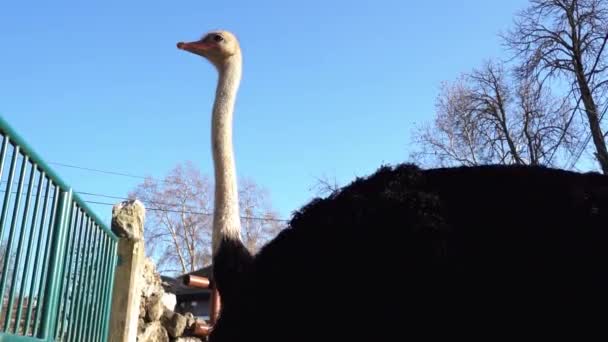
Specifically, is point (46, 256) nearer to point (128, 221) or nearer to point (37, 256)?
point (37, 256)

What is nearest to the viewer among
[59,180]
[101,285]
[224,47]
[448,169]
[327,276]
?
[327,276]

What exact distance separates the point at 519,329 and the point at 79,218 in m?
2.84

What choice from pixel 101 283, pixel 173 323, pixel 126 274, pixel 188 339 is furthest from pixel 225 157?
pixel 188 339

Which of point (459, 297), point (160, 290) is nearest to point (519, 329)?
point (459, 297)

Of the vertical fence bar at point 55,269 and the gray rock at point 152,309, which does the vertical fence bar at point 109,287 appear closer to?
the vertical fence bar at point 55,269

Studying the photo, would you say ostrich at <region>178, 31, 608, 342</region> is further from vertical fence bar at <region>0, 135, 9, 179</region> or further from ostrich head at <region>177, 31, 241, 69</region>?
ostrich head at <region>177, 31, 241, 69</region>

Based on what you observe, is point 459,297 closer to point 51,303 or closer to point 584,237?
point 584,237

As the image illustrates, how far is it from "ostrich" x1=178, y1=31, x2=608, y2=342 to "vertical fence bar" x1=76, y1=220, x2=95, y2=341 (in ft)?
7.68

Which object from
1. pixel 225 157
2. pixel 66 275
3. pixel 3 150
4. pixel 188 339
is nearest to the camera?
pixel 3 150

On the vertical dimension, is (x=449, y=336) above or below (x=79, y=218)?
below

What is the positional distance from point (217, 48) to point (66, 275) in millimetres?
1966

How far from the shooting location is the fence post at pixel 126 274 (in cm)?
469

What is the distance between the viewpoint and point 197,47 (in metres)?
4.72

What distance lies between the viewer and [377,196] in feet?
5.65
